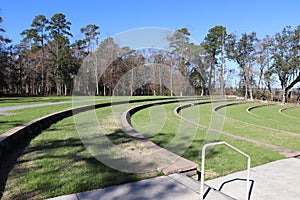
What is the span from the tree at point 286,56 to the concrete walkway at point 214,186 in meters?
25.7

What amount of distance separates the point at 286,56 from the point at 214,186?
90.1 feet

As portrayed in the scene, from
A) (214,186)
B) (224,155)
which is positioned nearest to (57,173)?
(214,186)

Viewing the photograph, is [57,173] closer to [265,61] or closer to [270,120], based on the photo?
[270,120]

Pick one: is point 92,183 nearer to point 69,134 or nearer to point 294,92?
point 69,134

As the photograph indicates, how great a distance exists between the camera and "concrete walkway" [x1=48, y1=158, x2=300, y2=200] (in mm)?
2444

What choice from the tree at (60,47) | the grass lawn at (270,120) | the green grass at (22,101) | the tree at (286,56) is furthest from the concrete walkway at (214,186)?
the tree at (60,47)

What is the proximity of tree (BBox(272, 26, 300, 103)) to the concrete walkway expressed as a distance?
84.2 ft

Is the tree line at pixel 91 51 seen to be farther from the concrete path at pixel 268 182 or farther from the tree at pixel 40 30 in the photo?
the concrete path at pixel 268 182

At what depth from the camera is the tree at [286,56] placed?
989 inches

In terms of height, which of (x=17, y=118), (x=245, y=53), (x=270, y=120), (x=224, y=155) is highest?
(x=245, y=53)

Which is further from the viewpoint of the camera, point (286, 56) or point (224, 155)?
point (286, 56)

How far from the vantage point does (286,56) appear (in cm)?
2556

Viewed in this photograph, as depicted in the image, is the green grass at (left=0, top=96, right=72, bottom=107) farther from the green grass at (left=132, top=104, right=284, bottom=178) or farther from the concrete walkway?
the concrete walkway

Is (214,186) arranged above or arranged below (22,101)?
below
